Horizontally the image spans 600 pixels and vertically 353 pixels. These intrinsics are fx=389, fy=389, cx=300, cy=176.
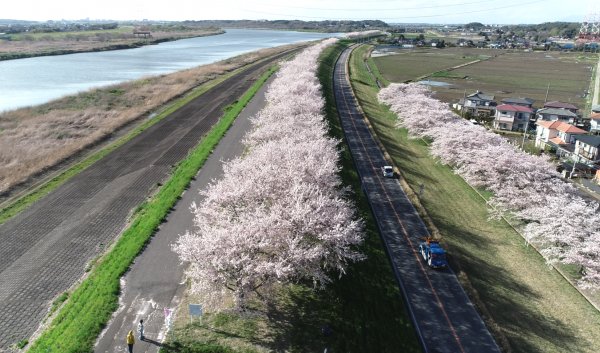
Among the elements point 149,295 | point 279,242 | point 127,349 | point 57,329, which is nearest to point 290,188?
point 279,242

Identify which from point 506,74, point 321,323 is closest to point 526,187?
point 321,323

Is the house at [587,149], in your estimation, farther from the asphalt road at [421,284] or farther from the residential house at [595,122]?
the asphalt road at [421,284]

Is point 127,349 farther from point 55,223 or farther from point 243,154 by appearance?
point 243,154

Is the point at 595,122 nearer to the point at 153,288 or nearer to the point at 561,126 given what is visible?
the point at 561,126

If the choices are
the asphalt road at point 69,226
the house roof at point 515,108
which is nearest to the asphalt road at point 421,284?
the asphalt road at point 69,226

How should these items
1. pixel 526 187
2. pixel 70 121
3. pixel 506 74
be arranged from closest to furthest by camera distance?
1. pixel 526 187
2. pixel 70 121
3. pixel 506 74
